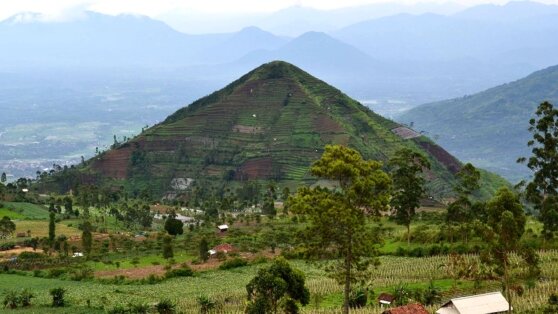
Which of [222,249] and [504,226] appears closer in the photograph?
[504,226]

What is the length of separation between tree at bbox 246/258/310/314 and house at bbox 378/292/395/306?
29.6ft

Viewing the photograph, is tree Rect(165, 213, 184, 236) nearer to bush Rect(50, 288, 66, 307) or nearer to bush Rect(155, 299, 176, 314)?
bush Rect(50, 288, 66, 307)

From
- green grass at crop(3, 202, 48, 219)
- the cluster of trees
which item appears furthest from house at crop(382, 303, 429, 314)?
green grass at crop(3, 202, 48, 219)

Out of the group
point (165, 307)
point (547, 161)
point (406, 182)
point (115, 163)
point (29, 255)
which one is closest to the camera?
point (165, 307)

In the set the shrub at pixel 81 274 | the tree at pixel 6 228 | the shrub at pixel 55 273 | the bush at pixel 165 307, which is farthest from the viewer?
the tree at pixel 6 228

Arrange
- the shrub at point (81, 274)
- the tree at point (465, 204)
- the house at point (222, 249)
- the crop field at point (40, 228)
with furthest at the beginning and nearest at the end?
the crop field at point (40, 228)
the house at point (222, 249)
the shrub at point (81, 274)
the tree at point (465, 204)

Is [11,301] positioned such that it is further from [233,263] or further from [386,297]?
[386,297]

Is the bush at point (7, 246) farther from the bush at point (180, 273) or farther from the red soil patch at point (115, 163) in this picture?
the red soil patch at point (115, 163)

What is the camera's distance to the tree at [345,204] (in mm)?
36938

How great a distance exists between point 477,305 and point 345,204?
46.4 feet

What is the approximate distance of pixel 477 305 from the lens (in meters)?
44.1

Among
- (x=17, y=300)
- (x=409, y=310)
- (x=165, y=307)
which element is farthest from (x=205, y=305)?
(x=17, y=300)

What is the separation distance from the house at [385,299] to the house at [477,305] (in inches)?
236

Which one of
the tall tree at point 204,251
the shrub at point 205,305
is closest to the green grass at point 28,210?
the tall tree at point 204,251
